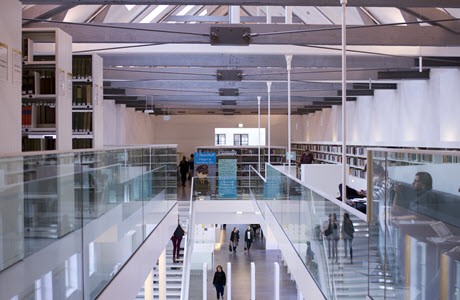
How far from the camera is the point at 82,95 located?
7160mm

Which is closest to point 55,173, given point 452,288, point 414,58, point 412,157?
point 412,157

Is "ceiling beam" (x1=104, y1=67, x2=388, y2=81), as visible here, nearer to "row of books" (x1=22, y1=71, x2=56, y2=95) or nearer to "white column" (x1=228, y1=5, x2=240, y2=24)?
"white column" (x1=228, y1=5, x2=240, y2=24)

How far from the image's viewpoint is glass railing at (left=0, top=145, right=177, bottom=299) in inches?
102

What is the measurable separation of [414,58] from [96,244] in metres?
7.42

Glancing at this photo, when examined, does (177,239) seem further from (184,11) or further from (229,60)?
(184,11)

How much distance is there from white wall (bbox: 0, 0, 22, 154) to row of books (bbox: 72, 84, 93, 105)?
1.96 m

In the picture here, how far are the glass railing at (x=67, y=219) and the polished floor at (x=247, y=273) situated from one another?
822 centimetres

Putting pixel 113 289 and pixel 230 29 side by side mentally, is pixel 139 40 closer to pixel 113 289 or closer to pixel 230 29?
pixel 230 29

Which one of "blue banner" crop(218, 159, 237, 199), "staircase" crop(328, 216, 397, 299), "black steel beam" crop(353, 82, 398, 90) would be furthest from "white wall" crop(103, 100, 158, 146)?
"staircase" crop(328, 216, 397, 299)

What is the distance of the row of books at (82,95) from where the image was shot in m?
7.14

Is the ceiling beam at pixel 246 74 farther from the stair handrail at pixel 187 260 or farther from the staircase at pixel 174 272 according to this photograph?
the staircase at pixel 174 272

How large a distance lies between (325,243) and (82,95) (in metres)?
3.84

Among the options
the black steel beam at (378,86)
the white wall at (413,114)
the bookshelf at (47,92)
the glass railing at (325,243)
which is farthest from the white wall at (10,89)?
the black steel beam at (378,86)

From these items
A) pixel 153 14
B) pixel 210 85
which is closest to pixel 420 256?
pixel 153 14
